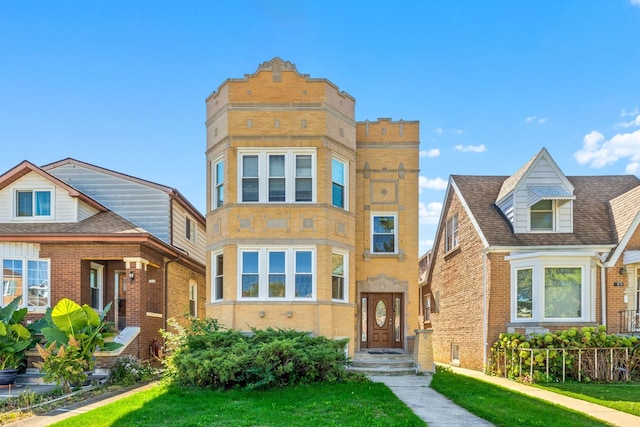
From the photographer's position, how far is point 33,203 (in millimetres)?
17688

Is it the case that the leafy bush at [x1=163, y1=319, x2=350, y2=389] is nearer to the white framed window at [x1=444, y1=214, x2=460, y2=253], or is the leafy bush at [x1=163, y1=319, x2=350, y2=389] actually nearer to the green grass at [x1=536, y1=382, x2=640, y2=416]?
the green grass at [x1=536, y1=382, x2=640, y2=416]

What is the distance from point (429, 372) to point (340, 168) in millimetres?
6629

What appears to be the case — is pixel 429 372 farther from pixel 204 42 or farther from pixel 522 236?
pixel 204 42

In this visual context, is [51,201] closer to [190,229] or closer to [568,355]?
[190,229]

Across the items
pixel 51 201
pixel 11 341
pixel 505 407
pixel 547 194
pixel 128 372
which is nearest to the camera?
pixel 505 407

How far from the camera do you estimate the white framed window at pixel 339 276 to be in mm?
15906

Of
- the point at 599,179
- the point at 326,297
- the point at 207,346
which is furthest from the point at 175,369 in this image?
A: the point at 599,179

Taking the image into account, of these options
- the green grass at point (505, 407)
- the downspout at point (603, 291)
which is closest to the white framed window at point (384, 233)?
the green grass at point (505, 407)

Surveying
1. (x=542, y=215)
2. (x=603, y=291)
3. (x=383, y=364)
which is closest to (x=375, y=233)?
(x=383, y=364)

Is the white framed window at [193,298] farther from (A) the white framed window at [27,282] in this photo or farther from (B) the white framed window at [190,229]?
(A) the white framed window at [27,282]

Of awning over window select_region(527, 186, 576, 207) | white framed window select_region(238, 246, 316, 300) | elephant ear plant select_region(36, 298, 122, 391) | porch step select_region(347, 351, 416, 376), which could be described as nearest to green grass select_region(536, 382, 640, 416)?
porch step select_region(347, 351, 416, 376)

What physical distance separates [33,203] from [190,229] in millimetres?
7052

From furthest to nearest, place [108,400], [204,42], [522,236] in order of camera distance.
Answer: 1. [522,236]
2. [204,42]
3. [108,400]

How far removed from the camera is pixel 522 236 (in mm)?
17500
